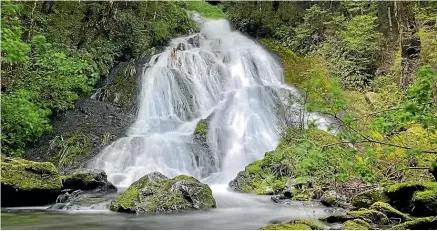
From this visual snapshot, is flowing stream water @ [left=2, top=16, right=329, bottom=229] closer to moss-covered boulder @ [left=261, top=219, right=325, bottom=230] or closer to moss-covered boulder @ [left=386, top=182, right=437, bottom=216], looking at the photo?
moss-covered boulder @ [left=261, top=219, right=325, bottom=230]

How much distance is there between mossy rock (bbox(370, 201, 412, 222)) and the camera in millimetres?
5559

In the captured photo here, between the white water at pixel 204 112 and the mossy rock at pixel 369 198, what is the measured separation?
188 inches

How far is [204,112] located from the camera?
15.0 metres

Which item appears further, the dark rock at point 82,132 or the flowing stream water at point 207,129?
the dark rock at point 82,132

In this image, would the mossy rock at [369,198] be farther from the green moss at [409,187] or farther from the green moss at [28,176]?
the green moss at [28,176]

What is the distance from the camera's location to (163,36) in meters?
19.0

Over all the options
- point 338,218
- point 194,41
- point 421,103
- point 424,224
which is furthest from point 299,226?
point 194,41

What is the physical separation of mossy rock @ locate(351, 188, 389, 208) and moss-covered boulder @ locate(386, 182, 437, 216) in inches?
5.1

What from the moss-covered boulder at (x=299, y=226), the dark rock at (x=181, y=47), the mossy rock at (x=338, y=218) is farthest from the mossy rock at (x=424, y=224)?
the dark rock at (x=181, y=47)

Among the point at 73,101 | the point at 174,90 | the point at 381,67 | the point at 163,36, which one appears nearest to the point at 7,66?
the point at 73,101

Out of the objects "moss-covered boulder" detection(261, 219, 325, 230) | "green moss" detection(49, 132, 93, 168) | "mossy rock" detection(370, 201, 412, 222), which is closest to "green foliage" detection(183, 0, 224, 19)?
"green moss" detection(49, 132, 93, 168)

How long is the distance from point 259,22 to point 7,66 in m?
13.7

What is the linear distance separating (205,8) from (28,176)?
784 inches

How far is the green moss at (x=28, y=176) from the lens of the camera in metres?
7.50
